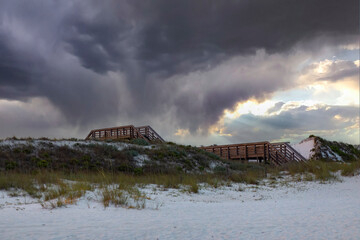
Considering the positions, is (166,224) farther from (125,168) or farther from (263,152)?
(263,152)

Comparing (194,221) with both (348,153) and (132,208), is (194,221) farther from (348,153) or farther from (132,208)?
(348,153)

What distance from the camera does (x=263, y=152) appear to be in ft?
103

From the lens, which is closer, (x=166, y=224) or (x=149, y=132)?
(x=166, y=224)

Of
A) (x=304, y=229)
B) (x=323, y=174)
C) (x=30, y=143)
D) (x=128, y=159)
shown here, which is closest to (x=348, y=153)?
(x=323, y=174)

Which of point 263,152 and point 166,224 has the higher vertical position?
point 263,152

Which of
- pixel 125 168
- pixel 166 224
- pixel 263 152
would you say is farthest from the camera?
pixel 263 152

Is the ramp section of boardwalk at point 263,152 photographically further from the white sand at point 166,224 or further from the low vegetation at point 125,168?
the white sand at point 166,224

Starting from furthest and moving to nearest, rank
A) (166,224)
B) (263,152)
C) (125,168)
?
(263,152) → (125,168) → (166,224)

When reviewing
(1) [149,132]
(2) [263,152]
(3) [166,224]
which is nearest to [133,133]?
(1) [149,132]

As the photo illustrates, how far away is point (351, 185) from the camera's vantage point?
41.2 ft

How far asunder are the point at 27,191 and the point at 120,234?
6435 mm

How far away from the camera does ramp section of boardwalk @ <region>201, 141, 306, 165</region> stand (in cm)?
3038

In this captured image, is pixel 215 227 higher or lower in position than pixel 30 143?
lower

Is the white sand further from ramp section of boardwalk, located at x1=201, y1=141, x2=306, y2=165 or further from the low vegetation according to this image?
ramp section of boardwalk, located at x1=201, y1=141, x2=306, y2=165
